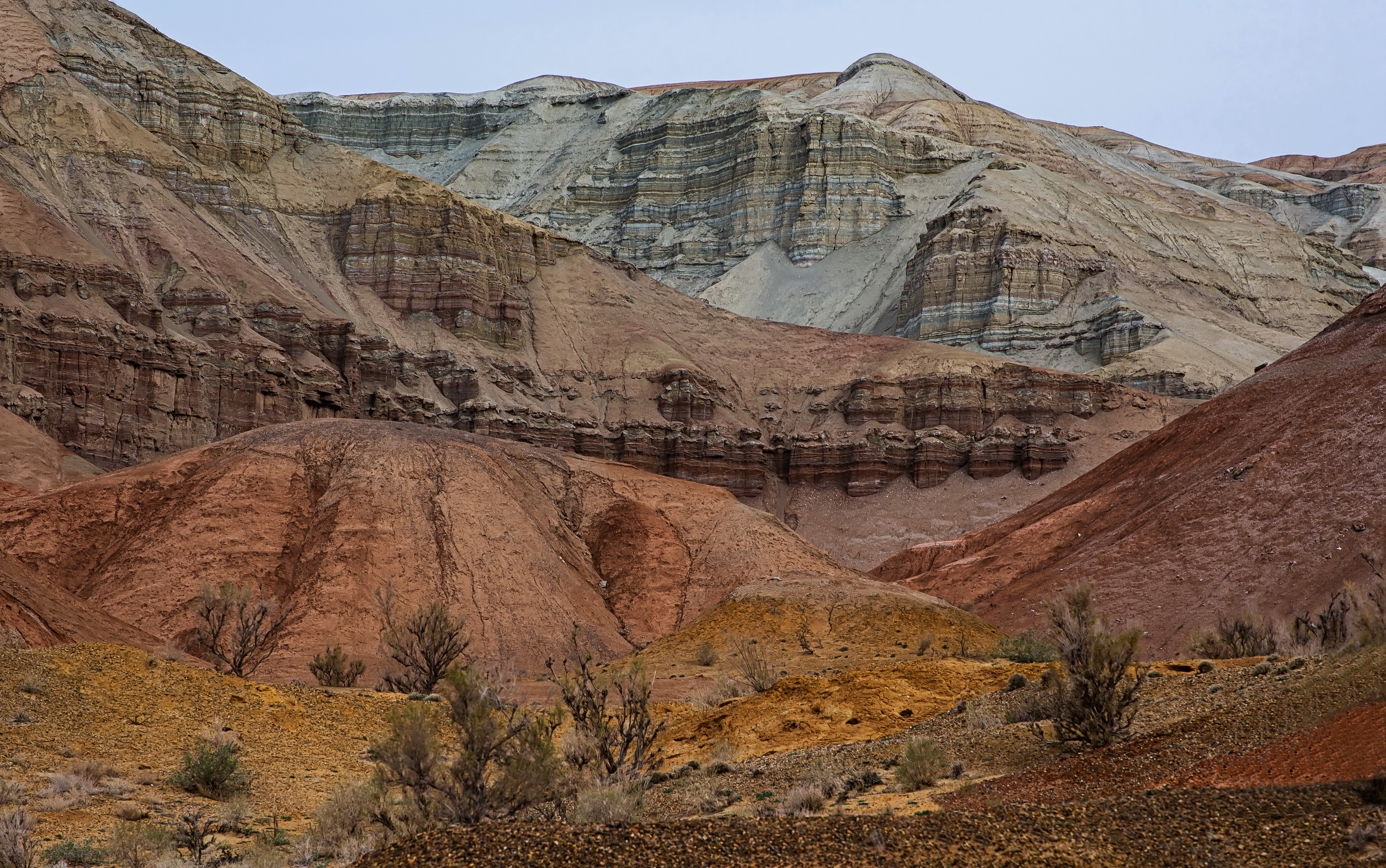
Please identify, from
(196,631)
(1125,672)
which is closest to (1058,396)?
(196,631)

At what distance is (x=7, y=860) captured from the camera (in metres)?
11.5

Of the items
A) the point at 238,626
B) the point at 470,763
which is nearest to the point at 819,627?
the point at 238,626

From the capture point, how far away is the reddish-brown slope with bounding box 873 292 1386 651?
115ft

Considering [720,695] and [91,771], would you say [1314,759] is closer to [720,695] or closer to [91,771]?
[91,771]

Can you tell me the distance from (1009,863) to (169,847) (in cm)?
886

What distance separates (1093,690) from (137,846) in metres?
11.0

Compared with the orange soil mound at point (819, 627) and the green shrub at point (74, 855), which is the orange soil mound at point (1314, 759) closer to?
the green shrub at point (74, 855)

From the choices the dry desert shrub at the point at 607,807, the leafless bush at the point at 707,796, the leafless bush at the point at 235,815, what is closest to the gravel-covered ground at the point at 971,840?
the dry desert shrub at the point at 607,807

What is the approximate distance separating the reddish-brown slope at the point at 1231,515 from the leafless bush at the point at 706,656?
11.7 m

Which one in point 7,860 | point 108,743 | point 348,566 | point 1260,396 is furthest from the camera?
point 1260,396

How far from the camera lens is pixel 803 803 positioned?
46.3 ft

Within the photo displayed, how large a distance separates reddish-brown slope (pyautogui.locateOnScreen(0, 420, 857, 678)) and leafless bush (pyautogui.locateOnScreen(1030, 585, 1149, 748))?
856 inches

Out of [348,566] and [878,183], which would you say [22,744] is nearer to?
[348,566]

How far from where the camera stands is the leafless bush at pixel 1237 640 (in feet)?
84.7
